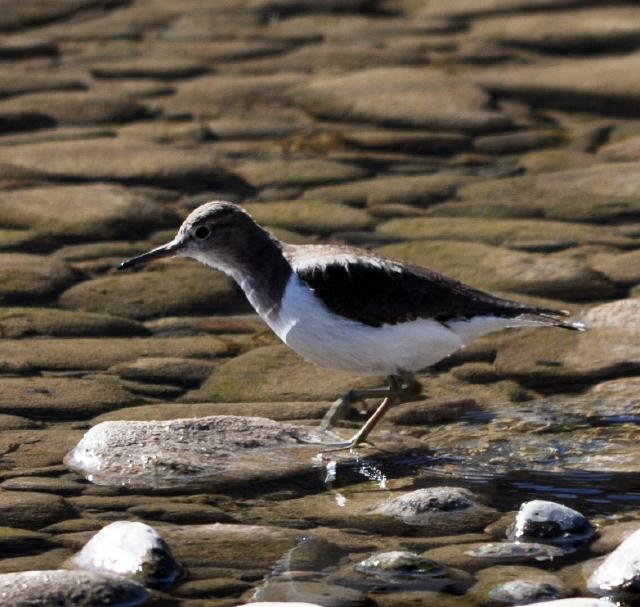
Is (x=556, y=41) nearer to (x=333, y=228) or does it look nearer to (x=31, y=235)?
(x=333, y=228)

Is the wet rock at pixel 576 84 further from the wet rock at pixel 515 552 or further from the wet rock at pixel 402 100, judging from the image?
the wet rock at pixel 515 552

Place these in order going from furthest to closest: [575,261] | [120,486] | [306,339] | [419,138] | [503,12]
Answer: [503,12] < [419,138] < [575,261] < [306,339] < [120,486]

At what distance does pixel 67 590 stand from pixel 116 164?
14.2 ft

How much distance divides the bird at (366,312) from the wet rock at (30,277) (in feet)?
4.18

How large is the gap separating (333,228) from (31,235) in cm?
135

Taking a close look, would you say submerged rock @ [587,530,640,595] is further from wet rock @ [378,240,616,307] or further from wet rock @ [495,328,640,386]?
wet rock @ [378,240,616,307]

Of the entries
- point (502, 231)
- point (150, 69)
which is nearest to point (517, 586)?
point (502, 231)

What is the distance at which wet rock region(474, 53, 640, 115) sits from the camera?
8453 millimetres

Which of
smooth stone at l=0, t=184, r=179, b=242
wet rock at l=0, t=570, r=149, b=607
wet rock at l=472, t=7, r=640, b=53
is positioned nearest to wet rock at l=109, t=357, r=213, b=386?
smooth stone at l=0, t=184, r=179, b=242

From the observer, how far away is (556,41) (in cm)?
941

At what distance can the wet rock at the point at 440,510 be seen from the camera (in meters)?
4.09

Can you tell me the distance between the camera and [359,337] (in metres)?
4.93

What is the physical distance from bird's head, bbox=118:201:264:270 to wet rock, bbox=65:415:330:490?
748 millimetres

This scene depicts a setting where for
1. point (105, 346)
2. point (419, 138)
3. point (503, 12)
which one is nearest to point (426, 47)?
point (503, 12)
